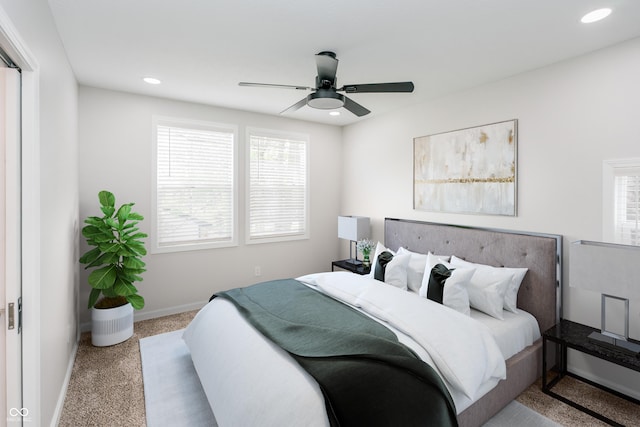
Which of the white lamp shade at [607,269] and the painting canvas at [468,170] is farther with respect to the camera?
the painting canvas at [468,170]

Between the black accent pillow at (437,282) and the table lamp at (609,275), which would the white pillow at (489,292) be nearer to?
the black accent pillow at (437,282)

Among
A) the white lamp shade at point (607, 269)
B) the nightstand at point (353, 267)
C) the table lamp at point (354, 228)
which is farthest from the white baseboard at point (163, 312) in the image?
the white lamp shade at point (607, 269)

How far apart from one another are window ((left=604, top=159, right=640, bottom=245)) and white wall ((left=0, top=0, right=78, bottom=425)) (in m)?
3.68

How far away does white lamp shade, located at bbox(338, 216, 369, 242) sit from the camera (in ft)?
14.3

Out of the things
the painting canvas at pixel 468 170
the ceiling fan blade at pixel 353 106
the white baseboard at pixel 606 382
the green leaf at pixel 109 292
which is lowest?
the white baseboard at pixel 606 382

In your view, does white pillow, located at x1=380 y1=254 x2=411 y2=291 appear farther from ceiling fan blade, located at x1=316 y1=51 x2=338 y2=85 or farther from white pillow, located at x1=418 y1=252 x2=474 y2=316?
ceiling fan blade, located at x1=316 y1=51 x2=338 y2=85

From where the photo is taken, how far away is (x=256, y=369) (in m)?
1.83

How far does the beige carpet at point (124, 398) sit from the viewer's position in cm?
216

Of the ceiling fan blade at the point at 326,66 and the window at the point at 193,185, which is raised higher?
the ceiling fan blade at the point at 326,66

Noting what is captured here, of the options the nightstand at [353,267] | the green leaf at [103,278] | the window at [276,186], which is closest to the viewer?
the green leaf at [103,278]

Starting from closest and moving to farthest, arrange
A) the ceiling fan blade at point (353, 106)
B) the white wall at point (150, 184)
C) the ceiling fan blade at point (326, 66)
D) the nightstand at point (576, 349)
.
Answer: the nightstand at point (576, 349) < the ceiling fan blade at point (326, 66) < the ceiling fan blade at point (353, 106) < the white wall at point (150, 184)

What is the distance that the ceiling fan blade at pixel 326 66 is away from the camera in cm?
219

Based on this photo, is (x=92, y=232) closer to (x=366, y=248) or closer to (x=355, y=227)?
(x=355, y=227)

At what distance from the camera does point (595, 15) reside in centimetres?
201
